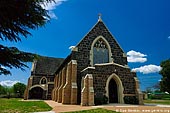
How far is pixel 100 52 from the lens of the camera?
73.0 ft

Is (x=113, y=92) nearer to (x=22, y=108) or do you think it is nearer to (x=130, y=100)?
(x=130, y=100)

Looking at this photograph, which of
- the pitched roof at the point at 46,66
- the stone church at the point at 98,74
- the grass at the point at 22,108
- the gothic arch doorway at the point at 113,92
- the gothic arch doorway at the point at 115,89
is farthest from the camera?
the pitched roof at the point at 46,66

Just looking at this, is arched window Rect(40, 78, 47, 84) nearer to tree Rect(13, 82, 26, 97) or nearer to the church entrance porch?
the church entrance porch

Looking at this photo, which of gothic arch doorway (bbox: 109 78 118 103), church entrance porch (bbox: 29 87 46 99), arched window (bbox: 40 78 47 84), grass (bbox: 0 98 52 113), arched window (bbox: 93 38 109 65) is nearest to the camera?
grass (bbox: 0 98 52 113)

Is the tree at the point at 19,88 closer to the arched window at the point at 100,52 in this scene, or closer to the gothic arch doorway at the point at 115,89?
the arched window at the point at 100,52

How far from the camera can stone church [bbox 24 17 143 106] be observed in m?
17.2

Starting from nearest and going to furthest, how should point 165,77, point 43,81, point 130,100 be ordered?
1. point 130,100
2. point 43,81
3. point 165,77

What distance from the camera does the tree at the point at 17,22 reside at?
5.25 m

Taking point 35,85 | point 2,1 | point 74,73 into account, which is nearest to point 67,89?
point 74,73

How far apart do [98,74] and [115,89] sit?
317 centimetres

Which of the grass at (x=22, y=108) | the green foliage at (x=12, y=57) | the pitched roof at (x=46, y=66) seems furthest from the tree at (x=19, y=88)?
the green foliage at (x=12, y=57)

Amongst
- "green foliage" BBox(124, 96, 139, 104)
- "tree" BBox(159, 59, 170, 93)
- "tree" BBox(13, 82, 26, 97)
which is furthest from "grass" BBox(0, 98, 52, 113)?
"tree" BBox(13, 82, 26, 97)

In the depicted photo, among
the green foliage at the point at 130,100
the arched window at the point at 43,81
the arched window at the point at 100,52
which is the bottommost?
the green foliage at the point at 130,100

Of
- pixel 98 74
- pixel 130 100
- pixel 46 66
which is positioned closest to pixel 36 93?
pixel 46 66
